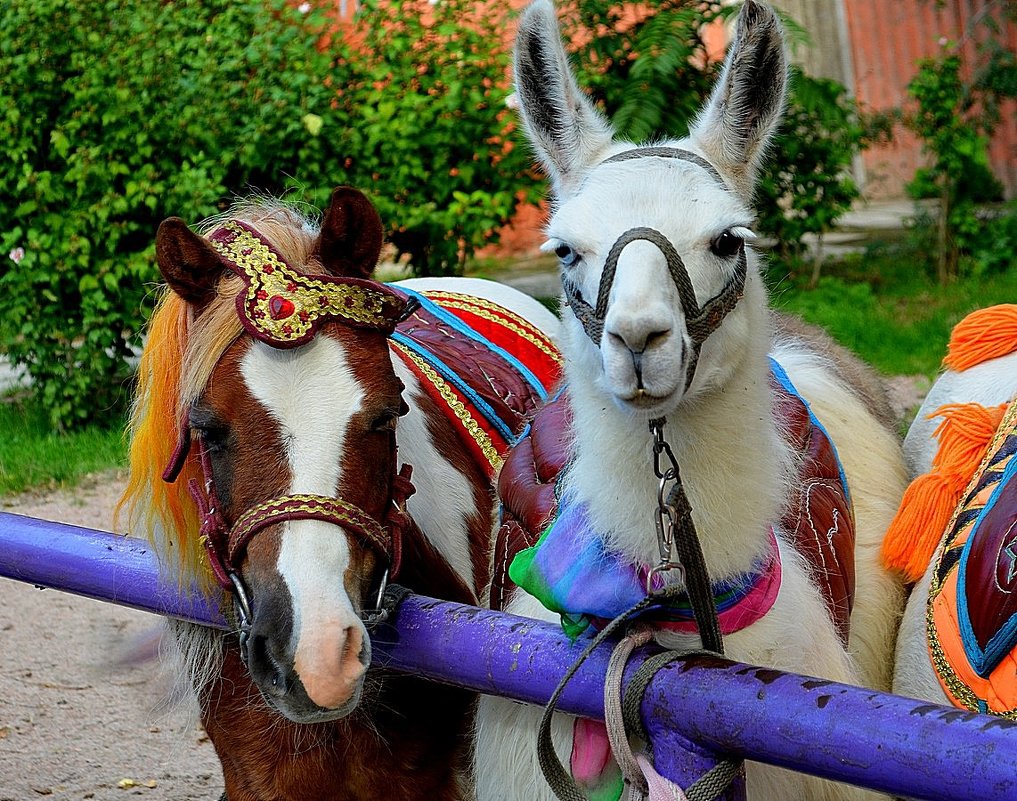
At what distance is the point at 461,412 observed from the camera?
2967 mm

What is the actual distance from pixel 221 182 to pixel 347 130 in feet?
2.57

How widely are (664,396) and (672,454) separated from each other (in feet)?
0.67

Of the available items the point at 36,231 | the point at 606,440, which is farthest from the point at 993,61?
the point at 606,440

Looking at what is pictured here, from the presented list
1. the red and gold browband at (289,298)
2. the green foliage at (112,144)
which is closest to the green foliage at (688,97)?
the green foliage at (112,144)

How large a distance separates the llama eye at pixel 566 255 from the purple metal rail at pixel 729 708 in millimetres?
581

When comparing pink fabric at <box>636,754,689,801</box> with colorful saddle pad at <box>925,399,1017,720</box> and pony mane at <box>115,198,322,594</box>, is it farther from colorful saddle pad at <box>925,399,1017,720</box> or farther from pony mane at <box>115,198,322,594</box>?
pony mane at <box>115,198,322,594</box>

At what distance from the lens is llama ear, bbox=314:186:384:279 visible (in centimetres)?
234

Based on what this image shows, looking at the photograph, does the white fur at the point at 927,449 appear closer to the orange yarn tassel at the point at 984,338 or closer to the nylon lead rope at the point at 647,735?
the orange yarn tassel at the point at 984,338

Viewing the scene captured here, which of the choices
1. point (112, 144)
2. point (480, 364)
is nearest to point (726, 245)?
point (480, 364)

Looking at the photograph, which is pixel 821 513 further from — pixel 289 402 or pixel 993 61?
pixel 993 61

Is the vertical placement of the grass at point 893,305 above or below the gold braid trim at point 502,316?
below

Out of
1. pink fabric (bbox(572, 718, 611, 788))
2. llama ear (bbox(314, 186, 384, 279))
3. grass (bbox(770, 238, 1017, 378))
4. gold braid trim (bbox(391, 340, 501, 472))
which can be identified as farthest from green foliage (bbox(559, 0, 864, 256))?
pink fabric (bbox(572, 718, 611, 788))

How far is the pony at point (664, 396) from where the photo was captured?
70.1 inches

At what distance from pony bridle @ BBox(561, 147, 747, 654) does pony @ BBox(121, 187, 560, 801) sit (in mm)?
511
